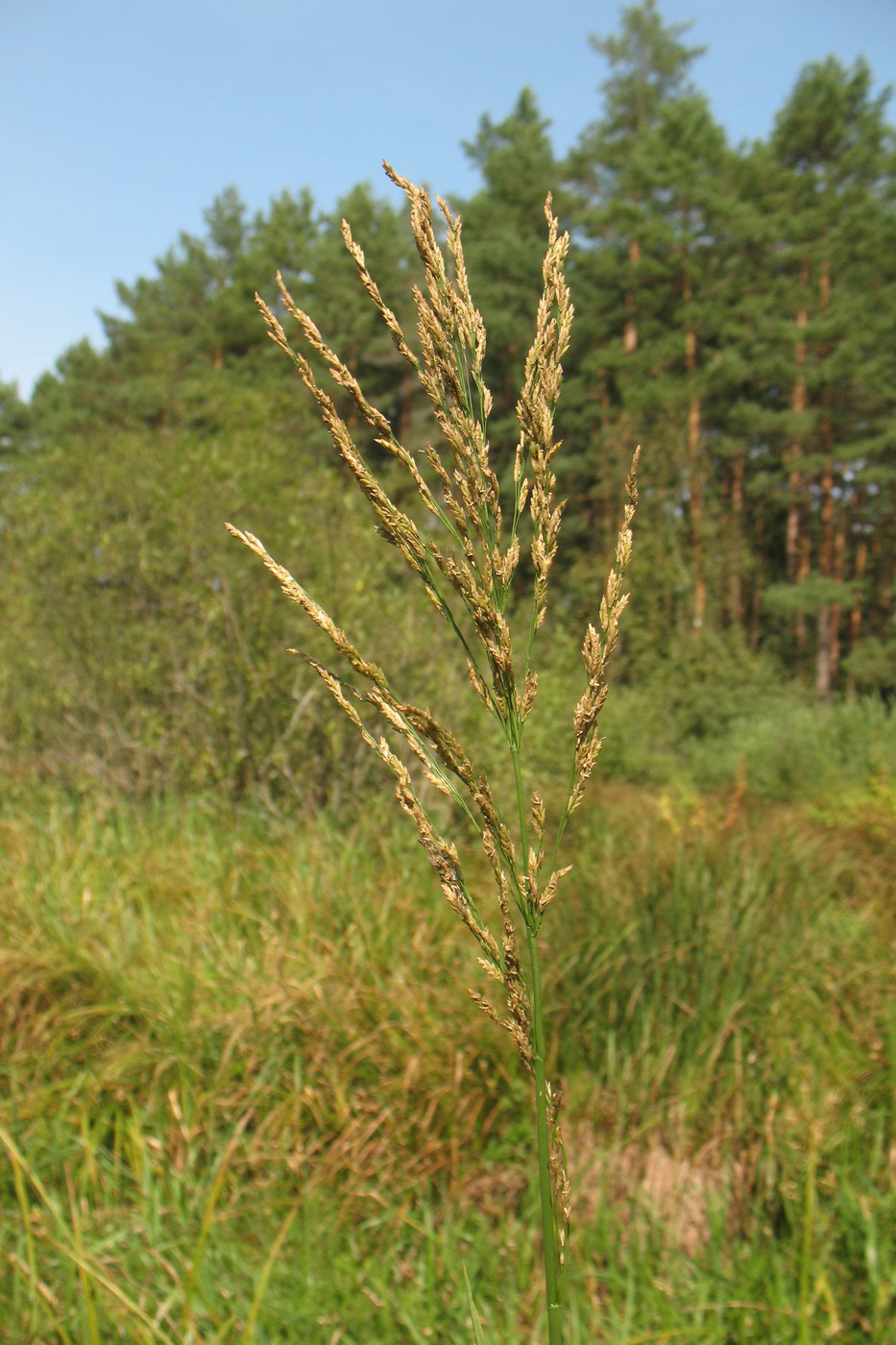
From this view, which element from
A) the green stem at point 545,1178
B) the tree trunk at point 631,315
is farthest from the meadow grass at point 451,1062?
the tree trunk at point 631,315

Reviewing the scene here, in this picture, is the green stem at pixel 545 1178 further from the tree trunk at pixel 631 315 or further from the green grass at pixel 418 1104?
the tree trunk at pixel 631 315

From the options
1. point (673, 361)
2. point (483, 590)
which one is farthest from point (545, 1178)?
point (673, 361)

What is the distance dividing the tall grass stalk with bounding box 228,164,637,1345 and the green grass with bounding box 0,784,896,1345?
1167mm

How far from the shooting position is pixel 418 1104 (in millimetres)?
3035

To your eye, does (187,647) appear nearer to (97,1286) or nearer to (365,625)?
(365,625)

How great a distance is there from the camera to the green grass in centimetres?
206

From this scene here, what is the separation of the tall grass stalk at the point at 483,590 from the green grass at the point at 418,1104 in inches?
45.9

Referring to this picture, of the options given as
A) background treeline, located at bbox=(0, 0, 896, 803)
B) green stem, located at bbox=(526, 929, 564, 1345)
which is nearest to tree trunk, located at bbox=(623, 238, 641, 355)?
background treeline, located at bbox=(0, 0, 896, 803)

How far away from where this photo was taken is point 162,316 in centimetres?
2766

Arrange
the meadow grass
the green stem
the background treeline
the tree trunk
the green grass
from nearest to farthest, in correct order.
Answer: the green stem, the meadow grass, the green grass, the background treeline, the tree trunk

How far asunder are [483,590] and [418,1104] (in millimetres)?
2794

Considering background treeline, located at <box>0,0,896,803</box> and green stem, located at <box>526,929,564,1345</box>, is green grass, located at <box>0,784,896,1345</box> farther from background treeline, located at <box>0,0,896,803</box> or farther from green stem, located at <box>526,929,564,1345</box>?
background treeline, located at <box>0,0,896,803</box>

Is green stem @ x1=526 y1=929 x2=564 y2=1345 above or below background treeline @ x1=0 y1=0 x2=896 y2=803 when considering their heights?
below

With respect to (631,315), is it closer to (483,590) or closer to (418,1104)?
(418,1104)
